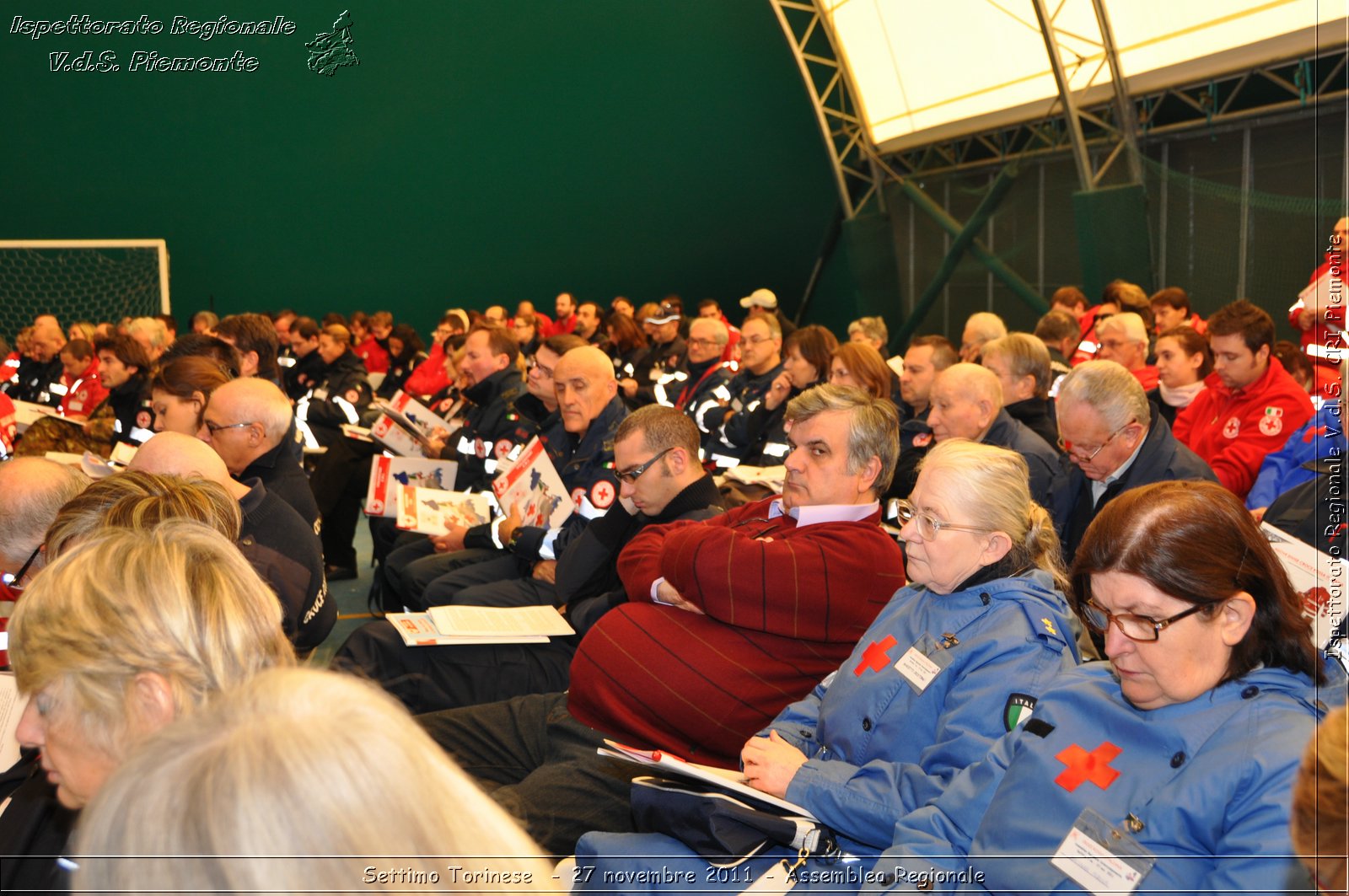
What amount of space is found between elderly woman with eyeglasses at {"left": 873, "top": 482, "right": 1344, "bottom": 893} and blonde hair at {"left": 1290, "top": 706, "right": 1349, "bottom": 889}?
0.45 metres

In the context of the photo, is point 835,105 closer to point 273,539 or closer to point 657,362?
point 657,362

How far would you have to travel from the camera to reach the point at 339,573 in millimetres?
6945

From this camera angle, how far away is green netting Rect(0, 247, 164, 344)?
41.2ft

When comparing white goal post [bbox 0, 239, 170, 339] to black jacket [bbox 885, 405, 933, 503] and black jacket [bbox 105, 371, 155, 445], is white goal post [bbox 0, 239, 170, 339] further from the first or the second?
black jacket [bbox 885, 405, 933, 503]

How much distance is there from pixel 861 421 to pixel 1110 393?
1221 mm

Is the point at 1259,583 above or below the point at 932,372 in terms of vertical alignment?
above

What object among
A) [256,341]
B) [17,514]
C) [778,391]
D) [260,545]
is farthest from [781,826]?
[256,341]

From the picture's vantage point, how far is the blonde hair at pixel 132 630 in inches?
58.8

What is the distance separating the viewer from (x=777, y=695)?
2693 millimetres

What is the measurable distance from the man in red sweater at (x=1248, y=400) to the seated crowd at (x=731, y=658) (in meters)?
0.01

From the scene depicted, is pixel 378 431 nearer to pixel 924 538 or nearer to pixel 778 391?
pixel 778 391

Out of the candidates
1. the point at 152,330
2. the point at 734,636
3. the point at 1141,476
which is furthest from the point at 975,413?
the point at 152,330

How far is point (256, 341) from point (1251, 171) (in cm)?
819

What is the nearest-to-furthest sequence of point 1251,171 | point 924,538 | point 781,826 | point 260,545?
point 781,826 → point 924,538 → point 260,545 → point 1251,171
